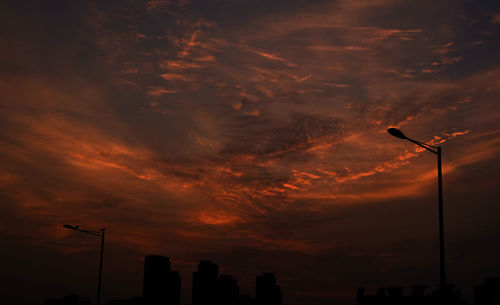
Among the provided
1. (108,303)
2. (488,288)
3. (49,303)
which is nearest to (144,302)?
(108,303)

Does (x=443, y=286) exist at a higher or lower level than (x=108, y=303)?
higher

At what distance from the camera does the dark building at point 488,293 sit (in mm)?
31797

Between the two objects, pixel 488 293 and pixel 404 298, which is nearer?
pixel 488 293

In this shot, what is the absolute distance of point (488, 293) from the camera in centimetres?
3266

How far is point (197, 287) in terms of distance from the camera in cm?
12138

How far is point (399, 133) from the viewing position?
69.1ft

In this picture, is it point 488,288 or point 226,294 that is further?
point 226,294

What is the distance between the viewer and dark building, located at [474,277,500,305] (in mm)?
31797

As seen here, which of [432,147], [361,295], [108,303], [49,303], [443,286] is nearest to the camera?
[443,286]

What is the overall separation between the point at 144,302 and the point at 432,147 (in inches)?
3717

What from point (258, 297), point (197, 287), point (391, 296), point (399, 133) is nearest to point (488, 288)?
point (391, 296)

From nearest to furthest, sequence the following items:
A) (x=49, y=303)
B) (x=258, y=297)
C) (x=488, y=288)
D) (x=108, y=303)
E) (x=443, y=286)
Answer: (x=443, y=286)
(x=488, y=288)
(x=108, y=303)
(x=258, y=297)
(x=49, y=303)

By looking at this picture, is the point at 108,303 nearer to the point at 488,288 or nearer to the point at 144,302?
the point at 144,302

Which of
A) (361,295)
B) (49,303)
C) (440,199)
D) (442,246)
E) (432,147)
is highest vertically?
(432,147)
